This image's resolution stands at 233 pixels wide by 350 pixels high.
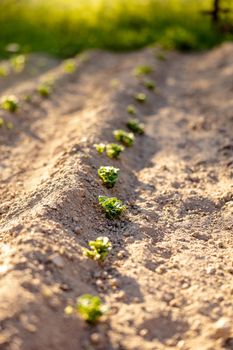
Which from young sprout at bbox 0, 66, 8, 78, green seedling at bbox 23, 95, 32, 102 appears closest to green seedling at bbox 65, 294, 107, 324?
green seedling at bbox 23, 95, 32, 102

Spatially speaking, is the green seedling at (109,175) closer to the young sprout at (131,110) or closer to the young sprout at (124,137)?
the young sprout at (124,137)

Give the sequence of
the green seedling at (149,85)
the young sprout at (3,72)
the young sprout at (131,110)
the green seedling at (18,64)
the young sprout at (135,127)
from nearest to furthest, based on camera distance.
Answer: the young sprout at (135,127), the young sprout at (131,110), the green seedling at (149,85), the young sprout at (3,72), the green seedling at (18,64)

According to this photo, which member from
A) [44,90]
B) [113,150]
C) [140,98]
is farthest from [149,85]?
[113,150]

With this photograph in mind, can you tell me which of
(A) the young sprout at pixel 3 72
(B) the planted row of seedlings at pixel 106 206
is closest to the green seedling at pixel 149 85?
(B) the planted row of seedlings at pixel 106 206

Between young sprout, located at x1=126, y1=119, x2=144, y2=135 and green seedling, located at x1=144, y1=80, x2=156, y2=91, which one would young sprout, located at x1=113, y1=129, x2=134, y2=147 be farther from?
green seedling, located at x1=144, y1=80, x2=156, y2=91

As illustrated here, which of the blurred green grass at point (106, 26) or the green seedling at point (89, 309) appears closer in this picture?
the green seedling at point (89, 309)

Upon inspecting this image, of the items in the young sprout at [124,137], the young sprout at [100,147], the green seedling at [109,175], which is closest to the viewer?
the green seedling at [109,175]

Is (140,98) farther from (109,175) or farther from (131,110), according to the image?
(109,175)
